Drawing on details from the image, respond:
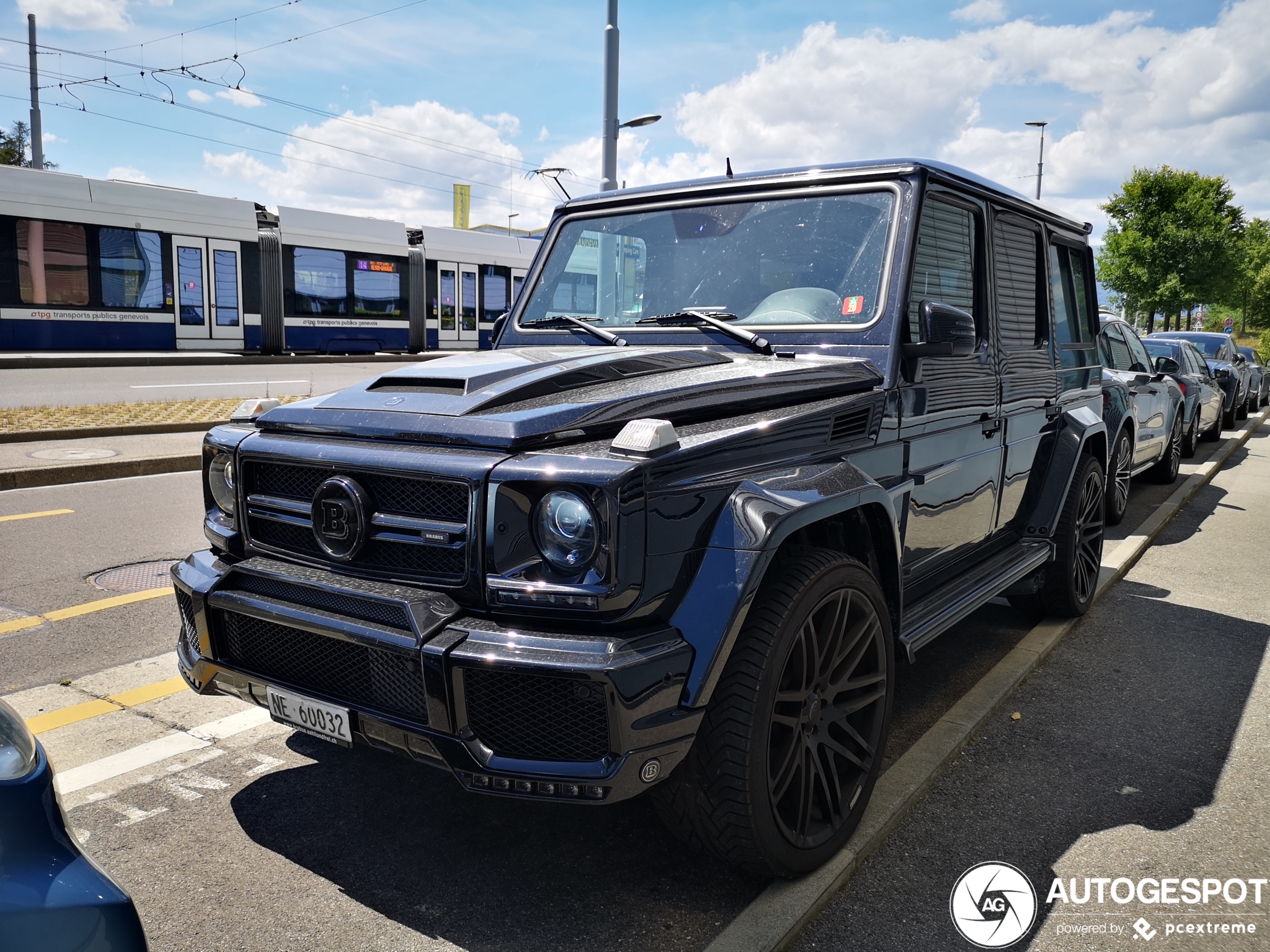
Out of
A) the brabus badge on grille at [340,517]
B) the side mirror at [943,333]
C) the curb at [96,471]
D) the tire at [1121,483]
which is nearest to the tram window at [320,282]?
the curb at [96,471]

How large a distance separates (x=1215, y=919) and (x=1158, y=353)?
13.4 meters

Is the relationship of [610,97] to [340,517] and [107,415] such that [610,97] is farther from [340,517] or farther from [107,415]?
[340,517]

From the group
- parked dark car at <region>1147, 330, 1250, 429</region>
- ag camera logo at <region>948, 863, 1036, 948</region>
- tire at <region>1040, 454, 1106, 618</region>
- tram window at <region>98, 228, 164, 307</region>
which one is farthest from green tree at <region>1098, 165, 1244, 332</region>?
ag camera logo at <region>948, 863, 1036, 948</region>

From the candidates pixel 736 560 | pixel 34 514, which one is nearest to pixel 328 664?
pixel 736 560

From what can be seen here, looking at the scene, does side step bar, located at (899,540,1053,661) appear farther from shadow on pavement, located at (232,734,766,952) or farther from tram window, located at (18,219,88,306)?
tram window, located at (18,219,88,306)

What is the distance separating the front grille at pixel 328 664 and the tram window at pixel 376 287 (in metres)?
22.1

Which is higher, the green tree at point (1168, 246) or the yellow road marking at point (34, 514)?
the green tree at point (1168, 246)

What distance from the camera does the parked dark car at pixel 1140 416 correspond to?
26.5 ft

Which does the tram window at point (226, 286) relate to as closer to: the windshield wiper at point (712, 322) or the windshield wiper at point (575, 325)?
the windshield wiper at point (575, 325)

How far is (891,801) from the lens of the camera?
305cm

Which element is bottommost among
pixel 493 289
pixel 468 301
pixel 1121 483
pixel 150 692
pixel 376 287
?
pixel 150 692

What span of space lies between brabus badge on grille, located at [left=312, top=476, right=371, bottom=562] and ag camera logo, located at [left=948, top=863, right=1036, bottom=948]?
1.85 m

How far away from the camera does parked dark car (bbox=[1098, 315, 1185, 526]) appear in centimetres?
809

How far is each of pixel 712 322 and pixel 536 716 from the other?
1774mm
